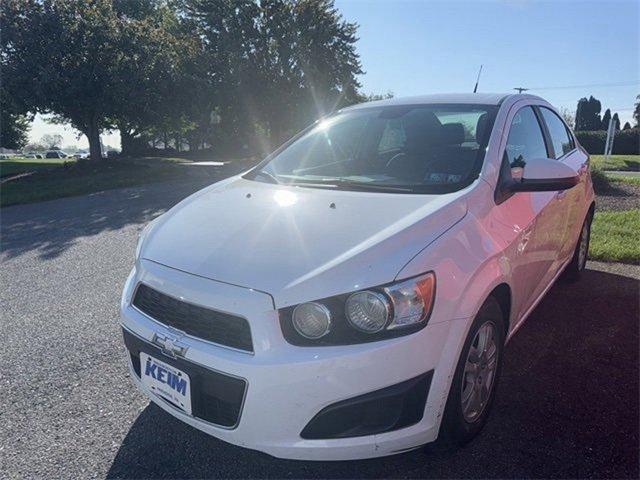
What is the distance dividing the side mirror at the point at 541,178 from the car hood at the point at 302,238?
47 centimetres

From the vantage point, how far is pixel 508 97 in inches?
123

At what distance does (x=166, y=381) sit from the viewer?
2.00m

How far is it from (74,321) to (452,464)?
9.79ft

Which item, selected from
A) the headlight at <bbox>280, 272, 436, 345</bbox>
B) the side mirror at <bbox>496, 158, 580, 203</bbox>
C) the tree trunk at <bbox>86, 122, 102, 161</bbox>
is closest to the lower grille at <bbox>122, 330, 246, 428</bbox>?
the headlight at <bbox>280, 272, 436, 345</bbox>

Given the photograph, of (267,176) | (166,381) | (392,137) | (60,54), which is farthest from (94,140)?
(166,381)

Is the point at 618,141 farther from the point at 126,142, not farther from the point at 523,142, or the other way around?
the point at 523,142

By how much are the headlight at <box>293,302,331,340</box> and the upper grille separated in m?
0.20

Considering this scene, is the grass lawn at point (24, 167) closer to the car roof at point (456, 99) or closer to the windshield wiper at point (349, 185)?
the car roof at point (456, 99)

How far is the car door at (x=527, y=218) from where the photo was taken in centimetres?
244

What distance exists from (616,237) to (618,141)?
36.1 meters

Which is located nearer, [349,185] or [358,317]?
[358,317]

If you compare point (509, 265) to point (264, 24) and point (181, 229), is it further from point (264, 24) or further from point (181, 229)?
point (264, 24)

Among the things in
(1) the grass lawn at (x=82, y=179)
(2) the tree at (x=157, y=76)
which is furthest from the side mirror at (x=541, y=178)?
(2) the tree at (x=157, y=76)

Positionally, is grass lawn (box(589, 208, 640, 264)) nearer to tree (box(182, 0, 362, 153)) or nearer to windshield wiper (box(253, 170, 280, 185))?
windshield wiper (box(253, 170, 280, 185))
